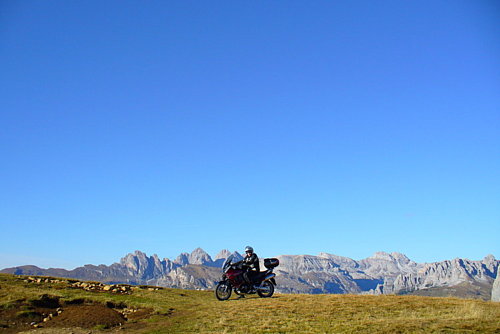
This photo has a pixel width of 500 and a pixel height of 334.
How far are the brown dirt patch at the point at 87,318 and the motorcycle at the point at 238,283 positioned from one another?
7935 millimetres

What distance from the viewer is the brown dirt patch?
64.3ft

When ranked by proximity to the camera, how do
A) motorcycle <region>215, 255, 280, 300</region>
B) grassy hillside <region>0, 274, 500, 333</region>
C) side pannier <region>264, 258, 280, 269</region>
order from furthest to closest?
side pannier <region>264, 258, 280, 269</region> < motorcycle <region>215, 255, 280, 300</region> < grassy hillside <region>0, 274, 500, 333</region>

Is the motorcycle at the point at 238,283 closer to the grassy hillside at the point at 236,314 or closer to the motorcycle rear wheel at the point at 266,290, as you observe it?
the motorcycle rear wheel at the point at 266,290

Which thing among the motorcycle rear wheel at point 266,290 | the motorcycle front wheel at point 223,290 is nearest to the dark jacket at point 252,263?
the motorcycle rear wheel at point 266,290

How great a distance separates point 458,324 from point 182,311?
15285 millimetres

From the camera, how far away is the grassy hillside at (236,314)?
672 inches

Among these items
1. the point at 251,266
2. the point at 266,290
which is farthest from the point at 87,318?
the point at 266,290

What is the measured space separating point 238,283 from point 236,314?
6697 mm

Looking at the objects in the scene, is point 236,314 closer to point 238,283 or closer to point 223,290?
point 238,283

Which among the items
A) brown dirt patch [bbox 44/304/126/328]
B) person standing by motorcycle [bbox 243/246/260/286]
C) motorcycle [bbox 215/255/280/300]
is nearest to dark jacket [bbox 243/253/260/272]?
person standing by motorcycle [bbox 243/246/260/286]

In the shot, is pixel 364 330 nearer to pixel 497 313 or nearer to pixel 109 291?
pixel 497 313

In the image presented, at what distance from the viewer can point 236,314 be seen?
20875 millimetres

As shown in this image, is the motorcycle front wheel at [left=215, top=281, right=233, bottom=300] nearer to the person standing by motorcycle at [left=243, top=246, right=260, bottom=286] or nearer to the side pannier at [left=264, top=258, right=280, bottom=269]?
the person standing by motorcycle at [left=243, top=246, right=260, bottom=286]

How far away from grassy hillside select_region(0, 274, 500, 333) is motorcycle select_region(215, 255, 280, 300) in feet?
A: 4.55
